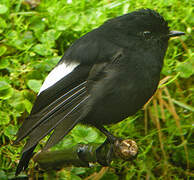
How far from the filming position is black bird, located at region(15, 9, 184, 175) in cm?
216

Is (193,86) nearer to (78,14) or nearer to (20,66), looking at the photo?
(78,14)

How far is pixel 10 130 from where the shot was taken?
2.61 metres

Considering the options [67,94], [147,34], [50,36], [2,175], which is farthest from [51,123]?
[50,36]

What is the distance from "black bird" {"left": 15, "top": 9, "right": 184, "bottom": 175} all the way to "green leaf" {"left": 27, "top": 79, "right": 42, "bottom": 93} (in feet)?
0.89

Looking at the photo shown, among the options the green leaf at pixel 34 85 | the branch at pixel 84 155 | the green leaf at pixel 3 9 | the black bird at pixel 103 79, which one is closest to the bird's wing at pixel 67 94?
the black bird at pixel 103 79

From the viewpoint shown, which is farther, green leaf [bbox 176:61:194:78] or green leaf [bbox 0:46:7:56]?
green leaf [bbox 0:46:7:56]

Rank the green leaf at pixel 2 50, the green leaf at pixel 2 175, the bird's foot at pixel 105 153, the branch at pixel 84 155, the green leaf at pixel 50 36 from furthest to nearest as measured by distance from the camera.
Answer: the green leaf at pixel 50 36
the green leaf at pixel 2 50
the green leaf at pixel 2 175
the bird's foot at pixel 105 153
the branch at pixel 84 155

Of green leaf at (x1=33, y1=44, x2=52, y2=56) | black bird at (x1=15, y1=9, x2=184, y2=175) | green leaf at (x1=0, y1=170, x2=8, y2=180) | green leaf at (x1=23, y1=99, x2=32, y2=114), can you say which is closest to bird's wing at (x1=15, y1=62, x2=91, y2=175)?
black bird at (x1=15, y1=9, x2=184, y2=175)

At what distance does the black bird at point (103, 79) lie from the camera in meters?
2.16

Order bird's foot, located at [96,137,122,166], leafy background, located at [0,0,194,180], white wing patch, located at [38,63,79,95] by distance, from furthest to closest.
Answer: leafy background, located at [0,0,194,180] → white wing patch, located at [38,63,79,95] → bird's foot, located at [96,137,122,166]

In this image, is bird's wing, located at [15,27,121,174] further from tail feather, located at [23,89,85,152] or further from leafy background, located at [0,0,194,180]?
leafy background, located at [0,0,194,180]

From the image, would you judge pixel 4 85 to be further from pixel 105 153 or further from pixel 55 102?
pixel 105 153

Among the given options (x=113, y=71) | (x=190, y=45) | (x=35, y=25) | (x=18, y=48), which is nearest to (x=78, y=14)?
(x=35, y=25)

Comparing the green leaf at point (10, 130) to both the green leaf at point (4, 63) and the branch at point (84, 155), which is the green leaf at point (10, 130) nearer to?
the branch at point (84, 155)
